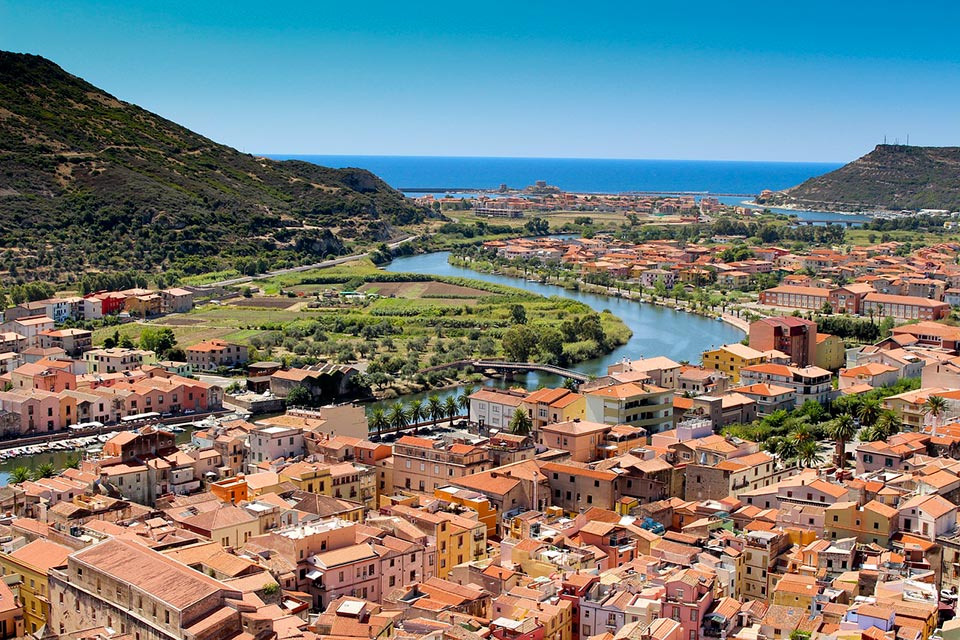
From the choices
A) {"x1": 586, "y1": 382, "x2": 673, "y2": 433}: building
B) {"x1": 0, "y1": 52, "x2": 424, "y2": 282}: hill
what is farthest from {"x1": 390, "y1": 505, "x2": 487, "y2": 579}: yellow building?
{"x1": 0, "y1": 52, "x2": 424, "y2": 282}: hill

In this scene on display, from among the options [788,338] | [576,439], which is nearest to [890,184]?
[788,338]

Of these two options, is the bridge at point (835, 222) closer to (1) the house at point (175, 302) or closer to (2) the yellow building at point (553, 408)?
(1) the house at point (175, 302)

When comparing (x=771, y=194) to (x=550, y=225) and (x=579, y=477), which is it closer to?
(x=550, y=225)

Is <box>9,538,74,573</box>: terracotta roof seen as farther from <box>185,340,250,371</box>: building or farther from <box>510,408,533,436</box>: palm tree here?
<box>185,340,250,371</box>: building

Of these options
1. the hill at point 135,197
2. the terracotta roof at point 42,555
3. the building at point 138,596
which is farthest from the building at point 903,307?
the building at point 138,596

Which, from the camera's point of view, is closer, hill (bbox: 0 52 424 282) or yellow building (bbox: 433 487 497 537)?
yellow building (bbox: 433 487 497 537)

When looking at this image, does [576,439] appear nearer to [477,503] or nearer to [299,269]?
[477,503]

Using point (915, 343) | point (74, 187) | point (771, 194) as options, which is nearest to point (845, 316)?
point (915, 343)
